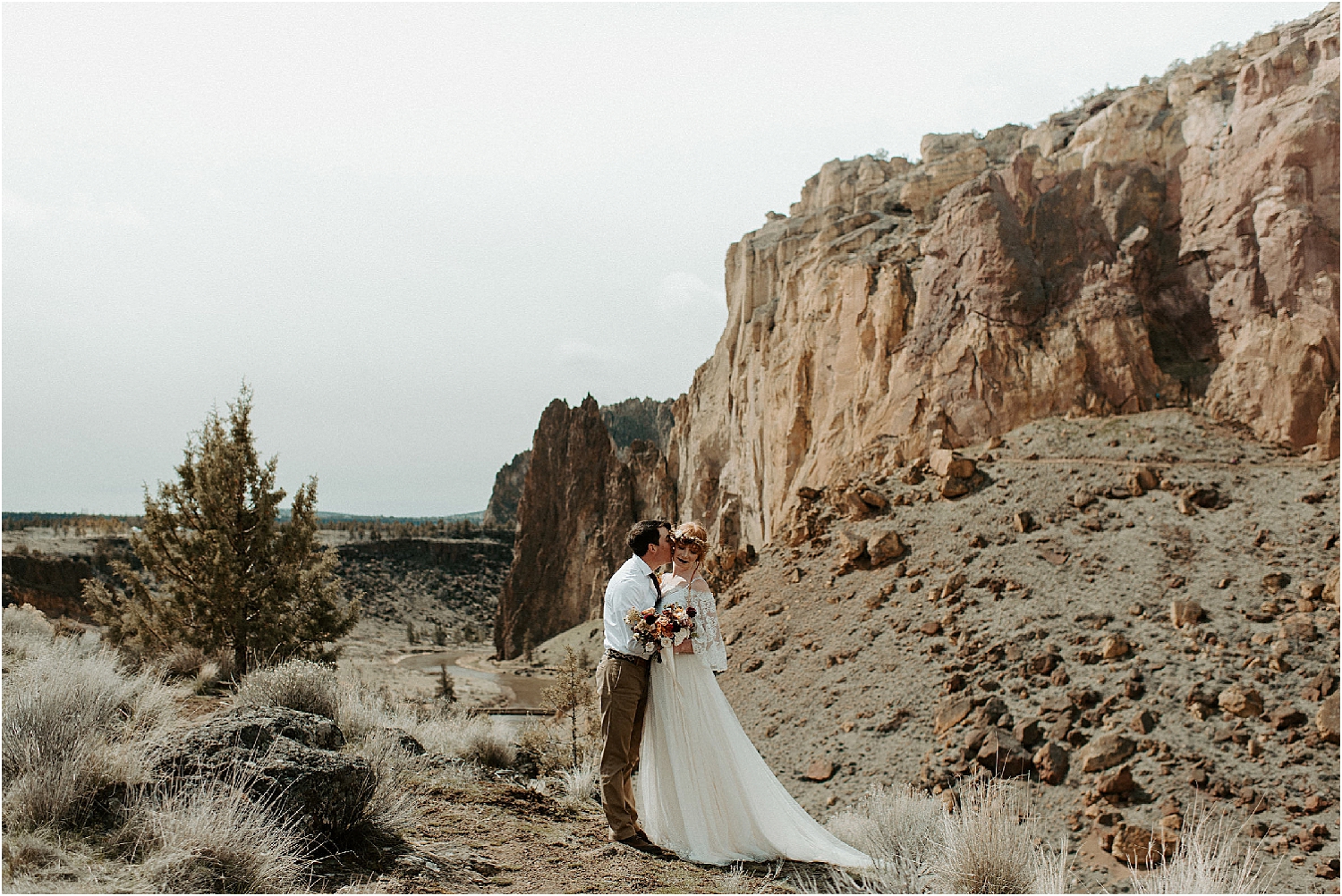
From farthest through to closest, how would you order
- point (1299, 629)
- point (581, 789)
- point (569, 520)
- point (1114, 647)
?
1. point (569, 520)
2. point (1114, 647)
3. point (1299, 629)
4. point (581, 789)

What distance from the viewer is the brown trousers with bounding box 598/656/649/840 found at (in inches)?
208

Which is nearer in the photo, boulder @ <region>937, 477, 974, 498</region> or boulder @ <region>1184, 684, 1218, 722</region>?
boulder @ <region>1184, 684, 1218, 722</region>

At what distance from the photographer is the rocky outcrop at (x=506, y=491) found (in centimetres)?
14112

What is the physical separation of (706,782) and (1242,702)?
24.1 ft

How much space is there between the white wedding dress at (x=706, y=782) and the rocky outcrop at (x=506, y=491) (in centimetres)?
13483

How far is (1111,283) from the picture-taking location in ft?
57.2

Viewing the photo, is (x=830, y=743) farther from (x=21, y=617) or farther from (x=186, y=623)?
(x=21, y=617)

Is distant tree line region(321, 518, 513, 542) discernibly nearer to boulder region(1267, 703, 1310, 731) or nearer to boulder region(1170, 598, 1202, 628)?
boulder region(1170, 598, 1202, 628)

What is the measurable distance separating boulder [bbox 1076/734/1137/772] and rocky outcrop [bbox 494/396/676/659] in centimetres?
4761

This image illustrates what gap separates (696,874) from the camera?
490cm

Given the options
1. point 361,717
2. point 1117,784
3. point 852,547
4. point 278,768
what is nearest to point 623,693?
point 278,768

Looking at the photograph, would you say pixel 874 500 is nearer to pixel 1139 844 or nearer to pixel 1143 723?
pixel 1143 723

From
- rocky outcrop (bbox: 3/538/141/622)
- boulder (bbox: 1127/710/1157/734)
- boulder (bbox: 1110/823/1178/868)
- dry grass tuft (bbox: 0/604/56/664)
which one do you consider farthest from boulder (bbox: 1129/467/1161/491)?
rocky outcrop (bbox: 3/538/141/622)

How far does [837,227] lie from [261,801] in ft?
80.6
